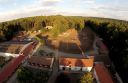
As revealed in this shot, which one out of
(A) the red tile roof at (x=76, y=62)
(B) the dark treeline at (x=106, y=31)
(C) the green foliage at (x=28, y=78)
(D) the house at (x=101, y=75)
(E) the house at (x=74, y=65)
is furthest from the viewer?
(B) the dark treeline at (x=106, y=31)

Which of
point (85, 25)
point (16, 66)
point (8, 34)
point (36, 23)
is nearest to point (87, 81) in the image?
point (16, 66)

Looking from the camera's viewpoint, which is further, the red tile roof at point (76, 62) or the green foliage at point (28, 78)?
the red tile roof at point (76, 62)

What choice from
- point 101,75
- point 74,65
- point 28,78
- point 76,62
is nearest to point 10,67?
point 28,78

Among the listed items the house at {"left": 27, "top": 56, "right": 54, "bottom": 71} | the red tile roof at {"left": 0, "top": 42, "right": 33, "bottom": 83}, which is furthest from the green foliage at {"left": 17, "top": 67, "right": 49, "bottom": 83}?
the house at {"left": 27, "top": 56, "right": 54, "bottom": 71}

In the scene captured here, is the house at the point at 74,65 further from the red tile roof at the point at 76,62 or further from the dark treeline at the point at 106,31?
the dark treeline at the point at 106,31

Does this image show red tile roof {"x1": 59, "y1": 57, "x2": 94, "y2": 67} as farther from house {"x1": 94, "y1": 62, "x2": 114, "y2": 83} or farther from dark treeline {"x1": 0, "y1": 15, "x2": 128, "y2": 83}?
dark treeline {"x1": 0, "y1": 15, "x2": 128, "y2": 83}

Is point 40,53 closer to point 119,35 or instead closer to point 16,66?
point 16,66

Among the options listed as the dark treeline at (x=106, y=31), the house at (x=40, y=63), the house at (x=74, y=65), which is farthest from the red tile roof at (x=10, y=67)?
the dark treeline at (x=106, y=31)

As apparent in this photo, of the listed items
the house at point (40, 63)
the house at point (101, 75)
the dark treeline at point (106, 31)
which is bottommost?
the house at point (101, 75)

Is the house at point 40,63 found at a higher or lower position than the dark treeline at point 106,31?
lower

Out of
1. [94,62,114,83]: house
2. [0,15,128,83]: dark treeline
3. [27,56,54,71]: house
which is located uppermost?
[0,15,128,83]: dark treeline
